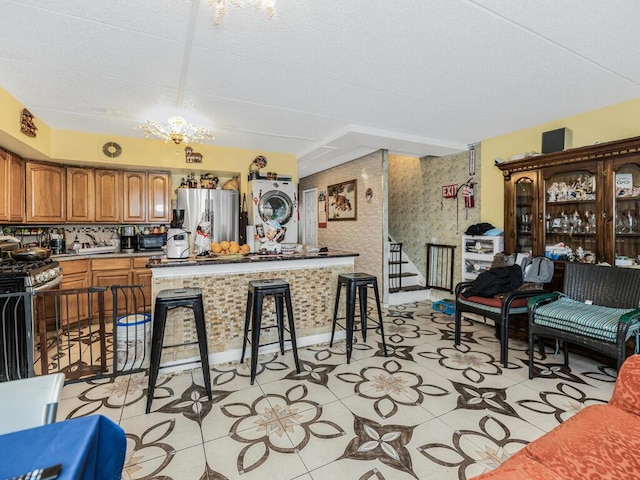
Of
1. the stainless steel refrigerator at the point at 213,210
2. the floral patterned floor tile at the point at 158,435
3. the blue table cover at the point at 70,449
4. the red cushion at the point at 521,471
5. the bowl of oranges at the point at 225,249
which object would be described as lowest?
the floral patterned floor tile at the point at 158,435

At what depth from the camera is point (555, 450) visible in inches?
43.5

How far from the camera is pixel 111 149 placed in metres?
4.10

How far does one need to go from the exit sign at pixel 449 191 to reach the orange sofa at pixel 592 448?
3.74 metres

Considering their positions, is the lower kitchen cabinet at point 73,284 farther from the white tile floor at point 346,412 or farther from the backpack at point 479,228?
the backpack at point 479,228

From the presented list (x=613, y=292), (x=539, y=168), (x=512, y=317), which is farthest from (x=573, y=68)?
(x=512, y=317)

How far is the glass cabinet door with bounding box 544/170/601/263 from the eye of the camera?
3.22 meters

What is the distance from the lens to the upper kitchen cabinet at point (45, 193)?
383 cm

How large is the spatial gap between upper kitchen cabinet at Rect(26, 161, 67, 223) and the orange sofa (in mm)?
5133

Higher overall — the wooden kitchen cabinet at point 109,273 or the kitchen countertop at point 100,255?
the kitchen countertop at point 100,255

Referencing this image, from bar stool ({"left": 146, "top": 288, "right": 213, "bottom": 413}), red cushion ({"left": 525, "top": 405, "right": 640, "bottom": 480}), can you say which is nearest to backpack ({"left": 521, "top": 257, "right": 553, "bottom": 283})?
red cushion ({"left": 525, "top": 405, "right": 640, "bottom": 480})

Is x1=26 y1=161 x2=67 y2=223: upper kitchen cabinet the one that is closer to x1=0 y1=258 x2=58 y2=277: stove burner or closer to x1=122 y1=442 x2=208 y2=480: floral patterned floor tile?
x1=0 y1=258 x2=58 y2=277: stove burner

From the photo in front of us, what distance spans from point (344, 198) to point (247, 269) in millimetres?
3399

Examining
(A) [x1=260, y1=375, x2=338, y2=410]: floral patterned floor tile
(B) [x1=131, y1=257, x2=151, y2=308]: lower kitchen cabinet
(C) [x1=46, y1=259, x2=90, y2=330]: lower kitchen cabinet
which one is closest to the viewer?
(A) [x1=260, y1=375, x2=338, y2=410]: floral patterned floor tile

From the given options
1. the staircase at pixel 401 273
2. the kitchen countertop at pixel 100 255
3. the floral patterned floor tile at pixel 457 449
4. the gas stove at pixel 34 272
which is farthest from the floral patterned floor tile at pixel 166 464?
the staircase at pixel 401 273
